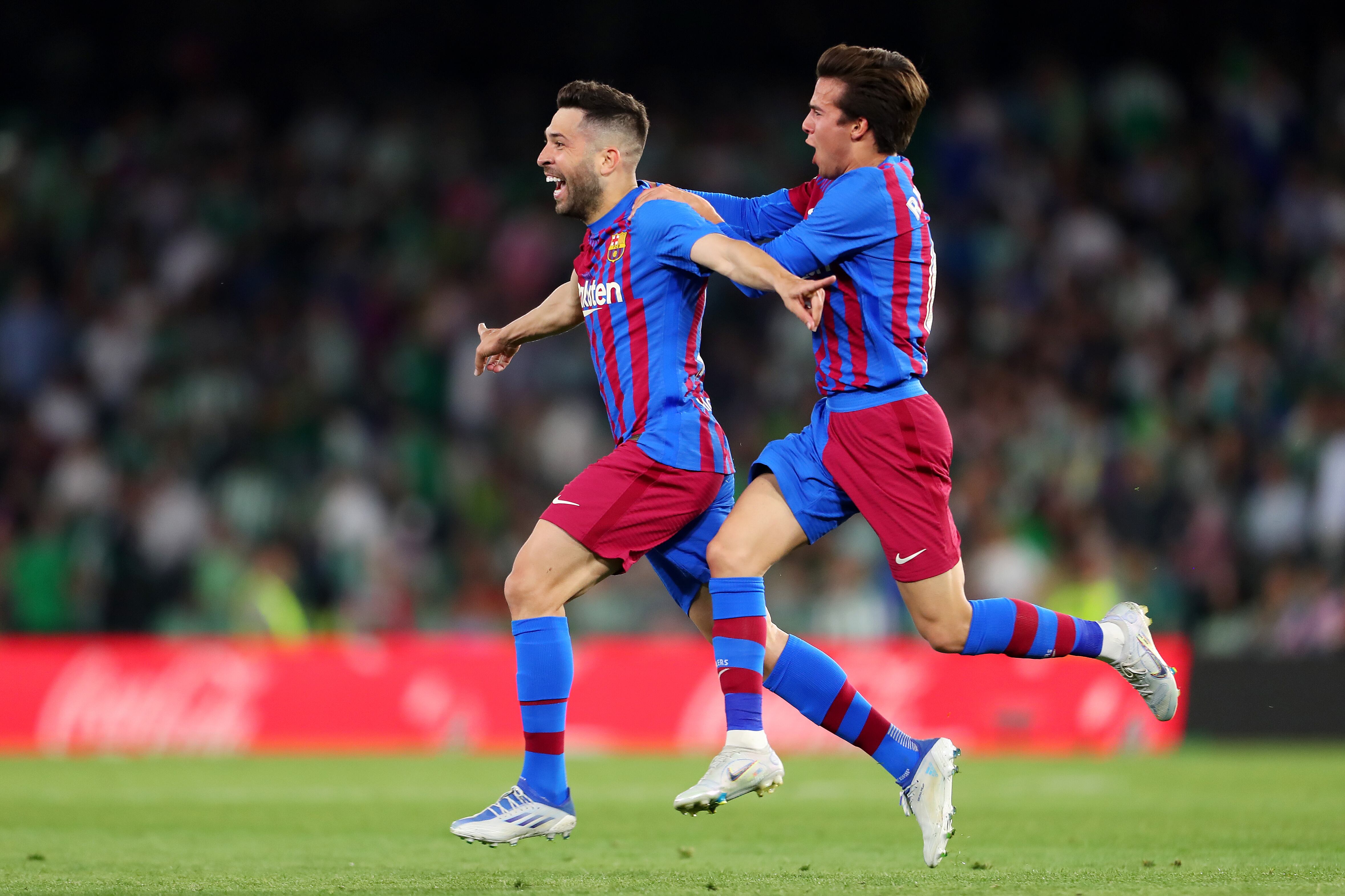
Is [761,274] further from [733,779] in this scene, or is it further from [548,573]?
[733,779]

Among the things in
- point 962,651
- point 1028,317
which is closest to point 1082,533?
point 1028,317

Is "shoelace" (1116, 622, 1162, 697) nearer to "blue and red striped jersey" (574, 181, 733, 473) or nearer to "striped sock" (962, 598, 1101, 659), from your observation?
"striped sock" (962, 598, 1101, 659)

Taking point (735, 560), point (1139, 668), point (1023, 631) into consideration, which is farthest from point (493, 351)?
point (1139, 668)

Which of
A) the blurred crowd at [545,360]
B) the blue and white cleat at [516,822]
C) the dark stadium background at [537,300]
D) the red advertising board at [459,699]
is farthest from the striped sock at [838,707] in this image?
the dark stadium background at [537,300]

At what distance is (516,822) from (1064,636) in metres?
1.89

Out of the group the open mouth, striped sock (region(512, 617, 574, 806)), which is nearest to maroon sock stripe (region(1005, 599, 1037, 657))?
striped sock (region(512, 617, 574, 806))

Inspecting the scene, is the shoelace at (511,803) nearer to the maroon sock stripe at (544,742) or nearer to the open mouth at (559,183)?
the maroon sock stripe at (544,742)

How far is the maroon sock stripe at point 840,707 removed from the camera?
5.78 m

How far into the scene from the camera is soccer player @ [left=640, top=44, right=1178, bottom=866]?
5.47 m

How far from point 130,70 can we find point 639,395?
1433 centimetres

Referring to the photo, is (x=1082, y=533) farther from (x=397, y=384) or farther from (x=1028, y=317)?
(x=397, y=384)

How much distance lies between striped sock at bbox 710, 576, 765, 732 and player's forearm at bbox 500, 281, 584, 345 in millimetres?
1183

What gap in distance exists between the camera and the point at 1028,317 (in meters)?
15.7

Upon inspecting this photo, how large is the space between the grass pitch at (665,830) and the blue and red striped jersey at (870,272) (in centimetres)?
161
